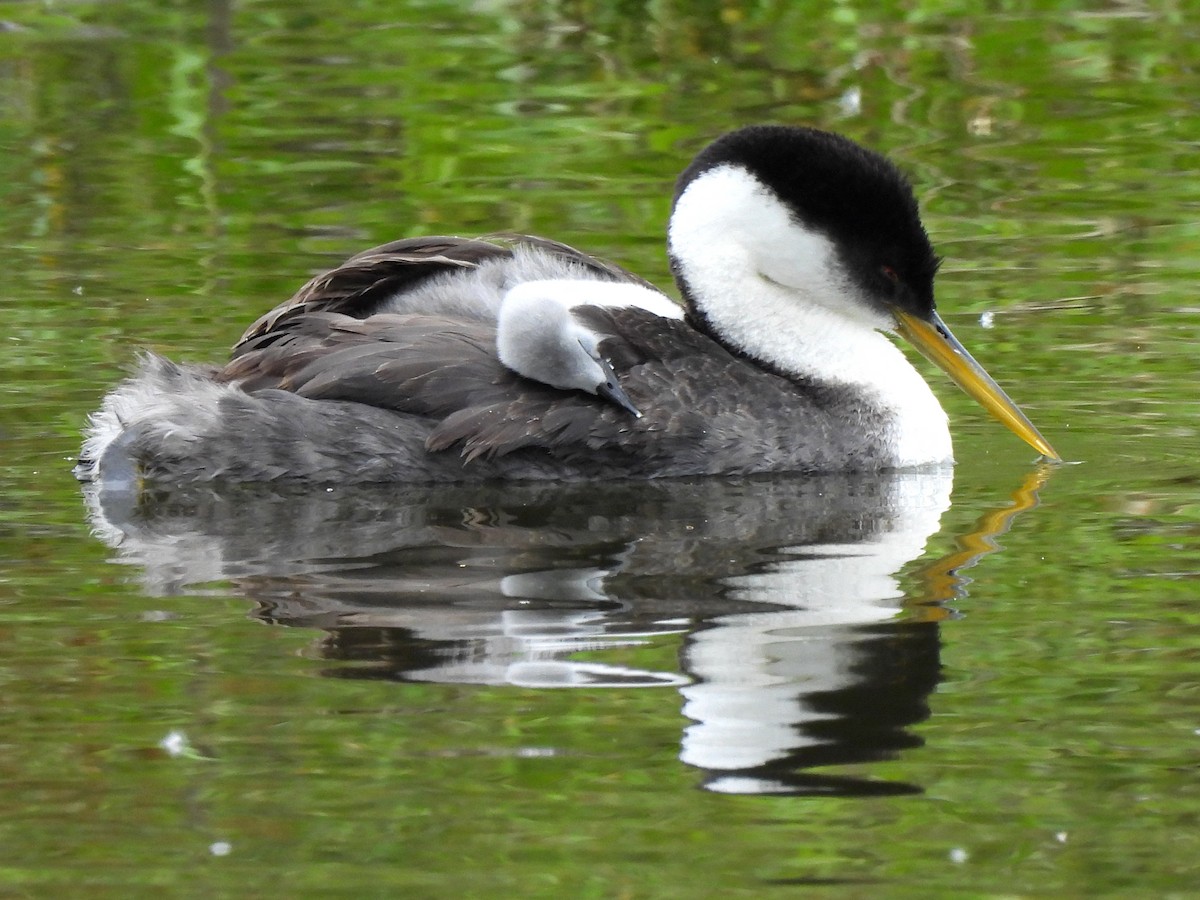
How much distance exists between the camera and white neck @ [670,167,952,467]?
26.3 feet

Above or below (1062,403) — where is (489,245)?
above

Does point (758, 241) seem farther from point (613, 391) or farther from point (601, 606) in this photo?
point (601, 606)

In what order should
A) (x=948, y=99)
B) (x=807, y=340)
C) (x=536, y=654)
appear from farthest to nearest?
(x=948, y=99) < (x=807, y=340) < (x=536, y=654)

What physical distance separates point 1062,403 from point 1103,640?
2959 millimetres

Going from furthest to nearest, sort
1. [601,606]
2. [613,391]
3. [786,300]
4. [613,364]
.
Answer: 1. [786,300]
2. [613,364]
3. [613,391]
4. [601,606]

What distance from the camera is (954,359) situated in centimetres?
826

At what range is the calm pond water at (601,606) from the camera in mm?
4590

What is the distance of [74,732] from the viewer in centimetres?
520

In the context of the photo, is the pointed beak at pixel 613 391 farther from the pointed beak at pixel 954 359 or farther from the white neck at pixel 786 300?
the pointed beak at pixel 954 359

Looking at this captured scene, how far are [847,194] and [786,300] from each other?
49 cm

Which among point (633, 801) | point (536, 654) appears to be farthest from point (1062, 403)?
point (633, 801)

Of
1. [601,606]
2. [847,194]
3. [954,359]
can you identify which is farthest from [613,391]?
[601,606]

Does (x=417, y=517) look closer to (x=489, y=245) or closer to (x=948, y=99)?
(x=489, y=245)

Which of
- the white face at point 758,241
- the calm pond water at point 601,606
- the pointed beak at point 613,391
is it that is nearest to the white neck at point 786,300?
the white face at point 758,241
